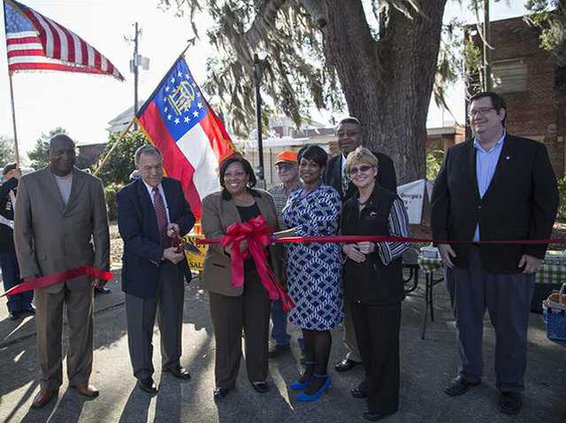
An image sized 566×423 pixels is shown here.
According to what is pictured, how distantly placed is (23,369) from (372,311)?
3.06 metres

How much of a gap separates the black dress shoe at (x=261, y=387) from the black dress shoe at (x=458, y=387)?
1303mm

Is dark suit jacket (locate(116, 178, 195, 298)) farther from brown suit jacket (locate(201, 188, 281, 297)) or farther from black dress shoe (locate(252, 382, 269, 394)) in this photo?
black dress shoe (locate(252, 382, 269, 394))

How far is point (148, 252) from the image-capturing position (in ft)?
11.1

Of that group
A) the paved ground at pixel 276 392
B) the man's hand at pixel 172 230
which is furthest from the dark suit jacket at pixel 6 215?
the man's hand at pixel 172 230

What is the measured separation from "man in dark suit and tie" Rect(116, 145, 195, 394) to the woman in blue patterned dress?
0.88 metres

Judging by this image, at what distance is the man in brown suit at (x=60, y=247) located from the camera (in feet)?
11.0

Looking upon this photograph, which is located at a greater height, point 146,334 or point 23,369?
point 146,334

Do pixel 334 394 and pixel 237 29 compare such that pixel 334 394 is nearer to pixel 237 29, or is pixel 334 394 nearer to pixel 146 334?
pixel 146 334

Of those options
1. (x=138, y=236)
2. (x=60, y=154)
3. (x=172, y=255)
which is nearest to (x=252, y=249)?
(x=172, y=255)

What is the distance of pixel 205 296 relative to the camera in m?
6.22

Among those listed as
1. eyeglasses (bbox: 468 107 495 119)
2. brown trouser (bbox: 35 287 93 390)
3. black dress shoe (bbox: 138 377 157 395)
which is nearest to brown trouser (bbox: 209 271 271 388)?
black dress shoe (bbox: 138 377 157 395)

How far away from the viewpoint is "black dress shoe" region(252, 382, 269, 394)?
351 centimetres

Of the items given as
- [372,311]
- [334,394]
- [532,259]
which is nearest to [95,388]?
[334,394]

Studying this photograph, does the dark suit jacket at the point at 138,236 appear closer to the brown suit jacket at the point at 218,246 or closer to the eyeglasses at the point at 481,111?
the brown suit jacket at the point at 218,246
